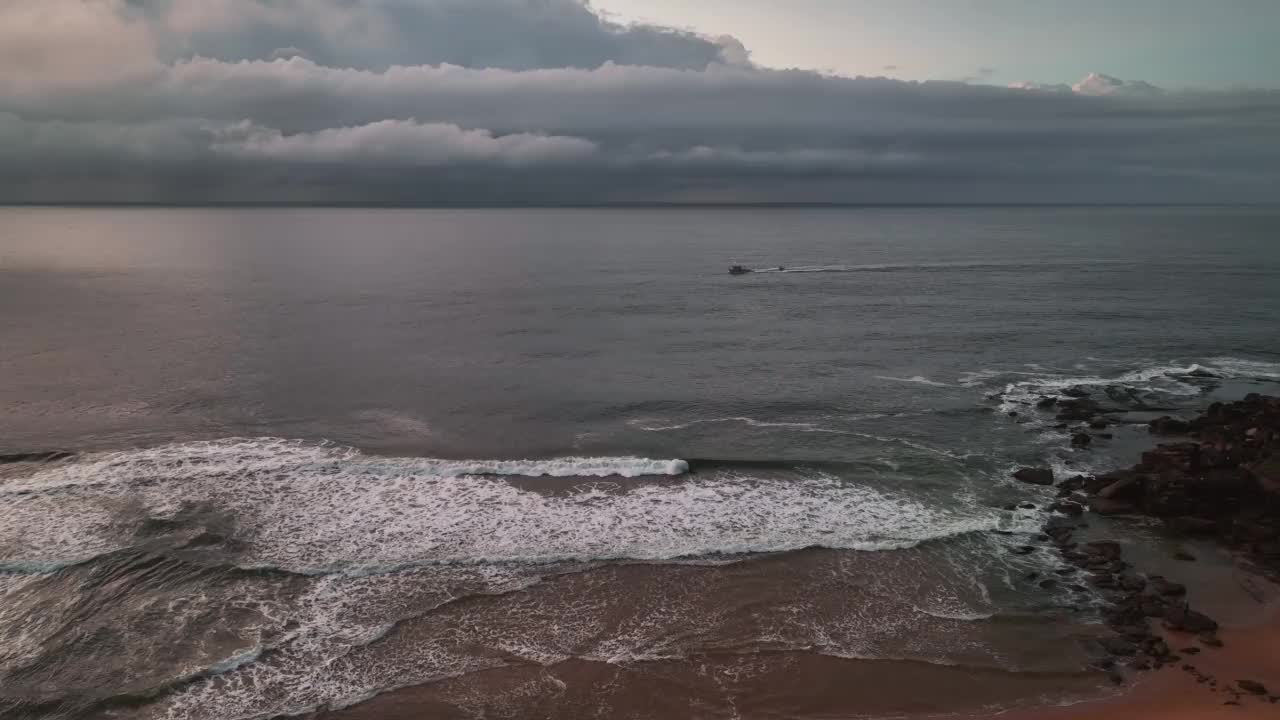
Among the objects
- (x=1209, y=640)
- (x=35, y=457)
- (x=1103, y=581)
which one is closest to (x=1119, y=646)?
(x=1209, y=640)

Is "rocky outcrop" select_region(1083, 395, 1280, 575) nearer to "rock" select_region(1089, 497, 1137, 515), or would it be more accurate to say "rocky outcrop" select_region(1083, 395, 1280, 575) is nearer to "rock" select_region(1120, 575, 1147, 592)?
"rock" select_region(1089, 497, 1137, 515)

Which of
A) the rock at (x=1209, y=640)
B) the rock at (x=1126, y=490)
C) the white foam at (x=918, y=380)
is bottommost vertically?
the rock at (x=1209, y=640)

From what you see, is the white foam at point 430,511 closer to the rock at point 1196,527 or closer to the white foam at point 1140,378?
the rock at point 1196,527

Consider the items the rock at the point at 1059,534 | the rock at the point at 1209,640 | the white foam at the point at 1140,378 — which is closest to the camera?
the rock at the point at 1209,640

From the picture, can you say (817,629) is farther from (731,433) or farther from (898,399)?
(898,399)

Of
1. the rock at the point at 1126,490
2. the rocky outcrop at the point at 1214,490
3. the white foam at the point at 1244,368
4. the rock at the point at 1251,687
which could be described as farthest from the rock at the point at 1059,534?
the white foam at the point at 1244,368

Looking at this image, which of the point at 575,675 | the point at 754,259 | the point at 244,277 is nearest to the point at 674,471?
the point at 575,675

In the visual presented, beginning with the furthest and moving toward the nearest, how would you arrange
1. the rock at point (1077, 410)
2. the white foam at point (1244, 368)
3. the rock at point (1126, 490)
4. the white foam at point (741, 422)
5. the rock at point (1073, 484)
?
the white foam at point (1244, 368) < the rock at point (1077, 410) < the white foam at point (741, 422) < the rock at point (1073, 484) < the rock at point (1126, 490)
